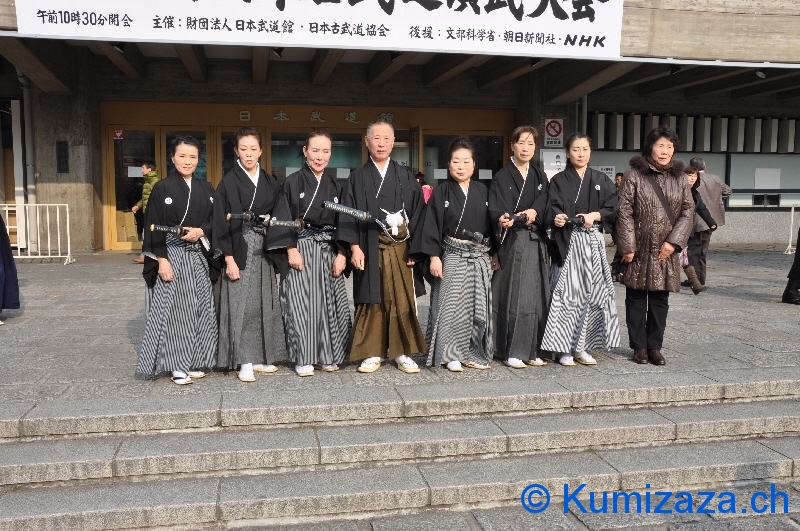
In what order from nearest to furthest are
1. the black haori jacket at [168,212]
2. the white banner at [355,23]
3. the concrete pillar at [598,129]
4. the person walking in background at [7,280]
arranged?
the black haori jacket at [168,212]
the person walking in background at [7,280]
the white banner at [355,23]
the concrete pillar at [598,129]

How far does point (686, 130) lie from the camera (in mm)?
14484

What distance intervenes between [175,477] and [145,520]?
35cm

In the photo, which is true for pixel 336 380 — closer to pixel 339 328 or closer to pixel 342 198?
pixel 339 328

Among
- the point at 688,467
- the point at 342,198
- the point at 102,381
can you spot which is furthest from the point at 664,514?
the point at 102,381

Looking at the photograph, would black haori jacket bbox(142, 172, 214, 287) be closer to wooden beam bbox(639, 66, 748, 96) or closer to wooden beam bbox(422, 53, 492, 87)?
wooden beam bbox(422, 53, 492, 87)

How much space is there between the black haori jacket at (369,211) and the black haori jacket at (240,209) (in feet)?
1.44

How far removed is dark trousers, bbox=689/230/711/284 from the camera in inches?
346

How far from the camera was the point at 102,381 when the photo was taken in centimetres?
454

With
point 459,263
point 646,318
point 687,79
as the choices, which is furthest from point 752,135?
point 459,263

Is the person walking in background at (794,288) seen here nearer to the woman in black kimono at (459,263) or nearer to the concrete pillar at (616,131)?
the woman in black kimono at (459,263)

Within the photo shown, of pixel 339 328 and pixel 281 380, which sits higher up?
pixel 339 328

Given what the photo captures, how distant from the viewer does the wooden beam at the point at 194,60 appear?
10.0 metres

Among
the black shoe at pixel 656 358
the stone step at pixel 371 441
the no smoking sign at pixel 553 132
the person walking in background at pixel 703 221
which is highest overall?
the no smoking sign at pixel 553 132

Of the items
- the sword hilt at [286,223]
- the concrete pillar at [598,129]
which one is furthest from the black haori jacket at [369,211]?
the concrete pillar at [598,129]
